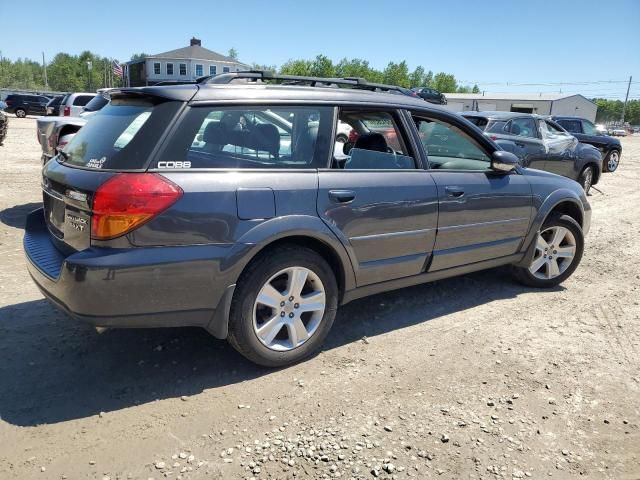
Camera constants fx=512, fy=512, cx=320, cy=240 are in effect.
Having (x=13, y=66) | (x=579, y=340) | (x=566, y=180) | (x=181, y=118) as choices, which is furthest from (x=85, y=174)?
(x=13, y=66)

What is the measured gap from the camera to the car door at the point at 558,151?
10.3m

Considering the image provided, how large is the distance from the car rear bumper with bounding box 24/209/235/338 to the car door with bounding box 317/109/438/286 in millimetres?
832

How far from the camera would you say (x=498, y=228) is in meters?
4.38

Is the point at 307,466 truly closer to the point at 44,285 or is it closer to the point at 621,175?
the point at 44,285

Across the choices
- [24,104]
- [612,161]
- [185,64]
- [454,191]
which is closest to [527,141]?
[454,191]

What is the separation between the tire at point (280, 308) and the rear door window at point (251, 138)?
0.58 meters

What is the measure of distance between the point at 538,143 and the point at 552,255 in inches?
229

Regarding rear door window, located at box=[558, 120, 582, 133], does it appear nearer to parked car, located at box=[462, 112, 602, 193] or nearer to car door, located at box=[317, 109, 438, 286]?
parked car, located at box=[462, 112, 602, 193]

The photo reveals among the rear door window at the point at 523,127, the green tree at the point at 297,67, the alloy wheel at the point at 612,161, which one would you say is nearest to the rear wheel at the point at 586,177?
the rear door window at the point at 523,127

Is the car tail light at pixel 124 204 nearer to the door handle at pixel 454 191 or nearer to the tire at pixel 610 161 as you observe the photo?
the door handle at pixel 454 191

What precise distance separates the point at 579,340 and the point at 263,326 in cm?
250

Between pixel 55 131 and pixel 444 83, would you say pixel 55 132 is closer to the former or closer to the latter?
→ pixel 55 131

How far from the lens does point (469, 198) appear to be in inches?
161

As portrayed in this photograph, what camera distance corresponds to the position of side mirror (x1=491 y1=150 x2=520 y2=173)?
4262 mm
